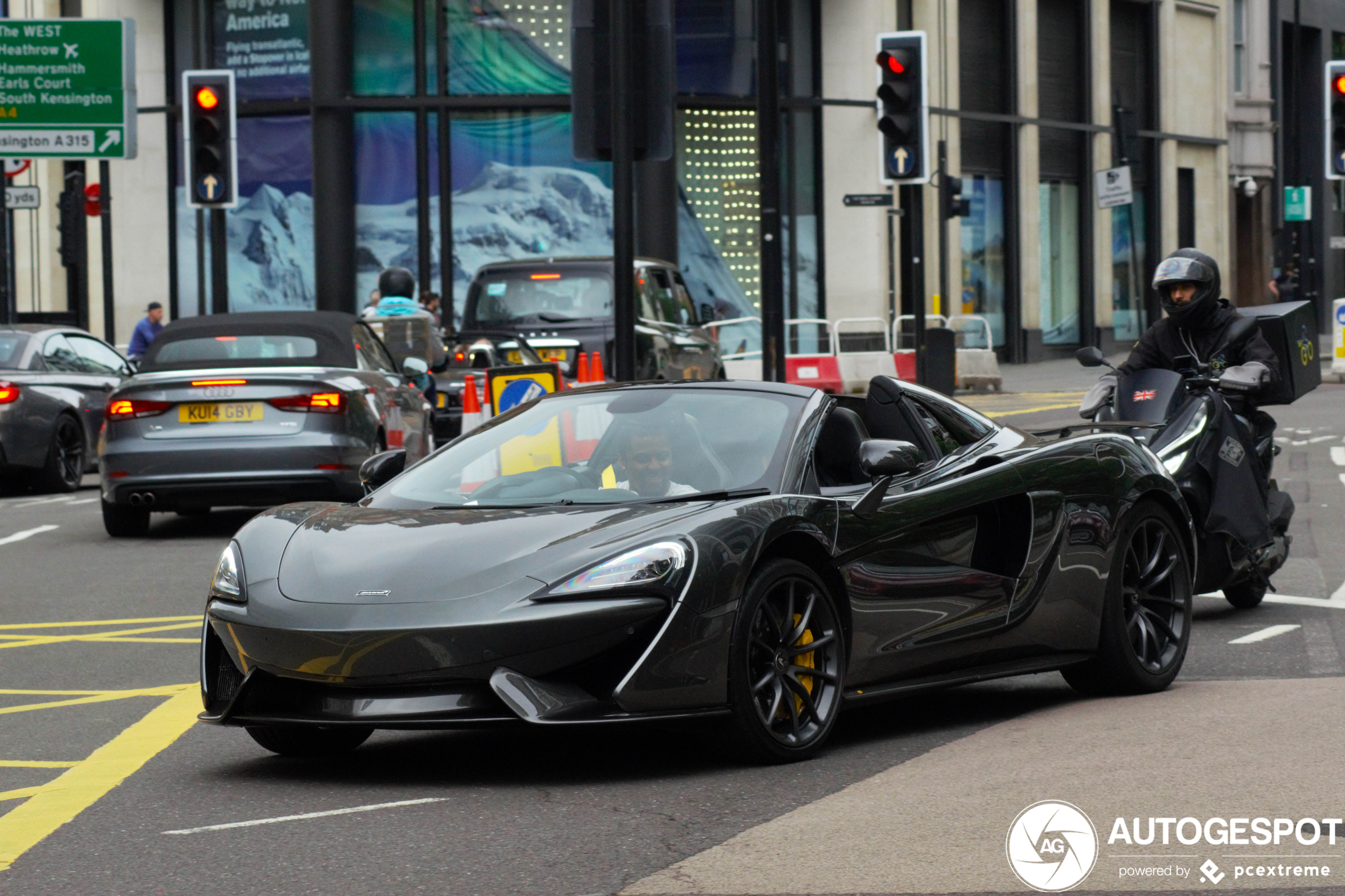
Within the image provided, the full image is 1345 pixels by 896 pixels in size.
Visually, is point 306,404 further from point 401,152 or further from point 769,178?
point 401,152

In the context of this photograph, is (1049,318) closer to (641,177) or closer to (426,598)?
(641,177)

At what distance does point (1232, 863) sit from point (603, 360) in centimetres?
1593

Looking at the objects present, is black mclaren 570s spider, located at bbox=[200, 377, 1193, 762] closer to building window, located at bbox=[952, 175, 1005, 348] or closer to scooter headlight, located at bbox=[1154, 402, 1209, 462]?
scooter headlight, located at bbox=[1154, 402, 1209, 462]

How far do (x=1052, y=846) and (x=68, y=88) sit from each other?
2201cm

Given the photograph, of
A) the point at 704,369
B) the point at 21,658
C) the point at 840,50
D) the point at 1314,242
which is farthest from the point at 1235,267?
the point at 21,658

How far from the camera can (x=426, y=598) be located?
5.84 meters

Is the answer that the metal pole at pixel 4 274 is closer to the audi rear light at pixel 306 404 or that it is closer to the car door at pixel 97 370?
the car door at pixel 97 370

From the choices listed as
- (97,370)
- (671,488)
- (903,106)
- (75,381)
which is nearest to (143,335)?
(97,370)

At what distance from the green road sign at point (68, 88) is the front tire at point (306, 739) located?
19.4 meters

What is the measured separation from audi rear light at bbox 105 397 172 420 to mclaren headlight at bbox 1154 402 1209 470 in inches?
278

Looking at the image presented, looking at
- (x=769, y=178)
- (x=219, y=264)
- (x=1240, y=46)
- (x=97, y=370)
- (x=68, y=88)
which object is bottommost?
(x=97, y=370)

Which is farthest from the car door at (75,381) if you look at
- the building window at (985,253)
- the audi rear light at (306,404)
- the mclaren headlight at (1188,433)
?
the building window at (985,253)

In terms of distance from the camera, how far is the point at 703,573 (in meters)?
5.87

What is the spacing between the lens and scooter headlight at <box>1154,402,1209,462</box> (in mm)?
9438
